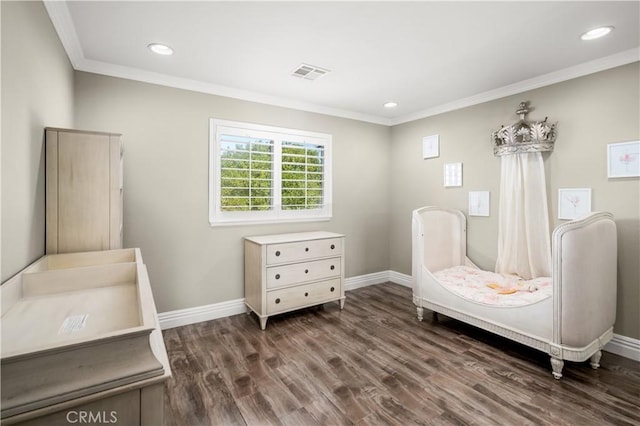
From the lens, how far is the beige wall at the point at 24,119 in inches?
51.9

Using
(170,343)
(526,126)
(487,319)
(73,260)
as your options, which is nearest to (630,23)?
(526,126)

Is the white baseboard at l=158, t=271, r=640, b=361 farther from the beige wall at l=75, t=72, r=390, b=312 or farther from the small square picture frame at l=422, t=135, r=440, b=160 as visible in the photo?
the small square picture frame at l=422, t=135, r=440, b=160

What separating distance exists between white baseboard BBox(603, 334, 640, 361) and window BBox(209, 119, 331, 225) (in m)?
3.07

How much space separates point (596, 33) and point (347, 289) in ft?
11.8

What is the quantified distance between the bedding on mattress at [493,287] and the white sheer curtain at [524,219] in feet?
0.53

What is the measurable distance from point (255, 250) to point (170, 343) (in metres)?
1.13

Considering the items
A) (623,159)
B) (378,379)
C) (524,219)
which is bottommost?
(378,379)

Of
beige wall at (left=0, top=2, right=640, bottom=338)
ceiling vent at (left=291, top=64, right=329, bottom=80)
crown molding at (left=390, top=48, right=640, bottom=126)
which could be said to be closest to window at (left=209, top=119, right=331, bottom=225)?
beige wall at (left=0, top=2, right=640, bottom=338)

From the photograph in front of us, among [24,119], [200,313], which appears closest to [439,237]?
[200,313]

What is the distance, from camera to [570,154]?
288cm

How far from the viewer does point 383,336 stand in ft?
9.66

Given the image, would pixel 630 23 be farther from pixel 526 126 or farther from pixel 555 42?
pixel 526 126

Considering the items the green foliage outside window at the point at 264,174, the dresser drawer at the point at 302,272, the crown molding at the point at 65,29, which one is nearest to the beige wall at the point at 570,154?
the green foliage outside window at the point at 264,174

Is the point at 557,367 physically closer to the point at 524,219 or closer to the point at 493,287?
the point at 493,287
